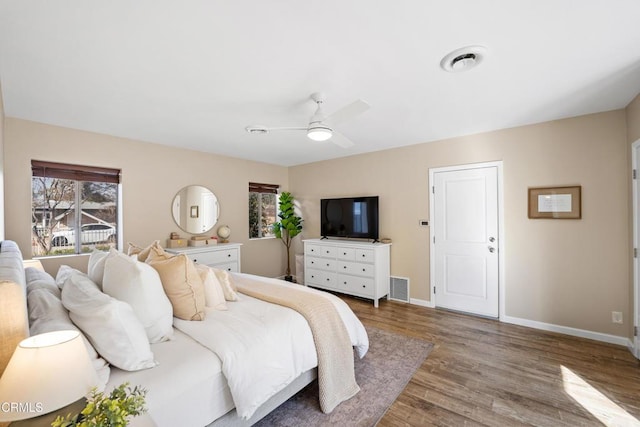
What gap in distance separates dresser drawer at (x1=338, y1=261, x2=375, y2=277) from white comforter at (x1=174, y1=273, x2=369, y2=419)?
2293 millimetres

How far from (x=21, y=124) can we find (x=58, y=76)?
4.75ft

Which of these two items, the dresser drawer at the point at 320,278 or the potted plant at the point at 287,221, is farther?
the potted plant at the point at 287,221

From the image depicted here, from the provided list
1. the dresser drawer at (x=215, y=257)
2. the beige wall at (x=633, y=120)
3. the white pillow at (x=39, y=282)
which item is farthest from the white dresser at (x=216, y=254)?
the beige wall at (x=633, y=120)

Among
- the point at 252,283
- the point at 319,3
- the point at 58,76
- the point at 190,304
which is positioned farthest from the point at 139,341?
the point at 58,76

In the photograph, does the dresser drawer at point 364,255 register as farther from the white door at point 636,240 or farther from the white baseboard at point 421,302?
the white door at point 636,240

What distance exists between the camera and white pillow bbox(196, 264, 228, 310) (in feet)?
6.67

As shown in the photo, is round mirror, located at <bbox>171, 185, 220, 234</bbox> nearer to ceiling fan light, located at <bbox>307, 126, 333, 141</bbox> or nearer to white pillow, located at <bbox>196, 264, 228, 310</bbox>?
white pillow, located at <bbox>196, 264, 228, 310</bbox>

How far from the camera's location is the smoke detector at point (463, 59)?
180 centimetres

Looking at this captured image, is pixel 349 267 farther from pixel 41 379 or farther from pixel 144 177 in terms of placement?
pixel 41 379

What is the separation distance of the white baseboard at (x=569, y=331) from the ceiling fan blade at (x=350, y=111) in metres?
3.15

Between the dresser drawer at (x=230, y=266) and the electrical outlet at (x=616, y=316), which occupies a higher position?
the dresser drawer at (x=230, y=266)

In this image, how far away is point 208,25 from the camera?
5.21 feet

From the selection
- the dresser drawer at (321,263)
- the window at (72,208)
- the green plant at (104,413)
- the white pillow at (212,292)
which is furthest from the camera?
the dresser drawer at (321,263)

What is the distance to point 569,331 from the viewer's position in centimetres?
307
